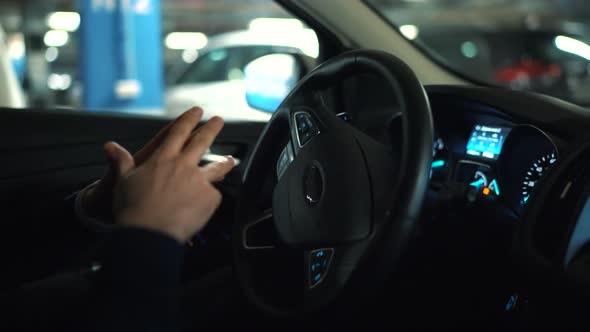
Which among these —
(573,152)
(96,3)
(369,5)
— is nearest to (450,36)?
(96,3)

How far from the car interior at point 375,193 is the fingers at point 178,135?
355 millimetres

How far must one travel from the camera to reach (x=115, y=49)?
263 inches

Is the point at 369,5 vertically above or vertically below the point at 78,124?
above

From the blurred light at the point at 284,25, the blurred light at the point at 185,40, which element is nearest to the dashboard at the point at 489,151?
the blurred light at the point at 284,25

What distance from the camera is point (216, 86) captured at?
5500 millimetres

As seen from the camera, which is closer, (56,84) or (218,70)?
(218,70)

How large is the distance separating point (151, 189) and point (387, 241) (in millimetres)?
383

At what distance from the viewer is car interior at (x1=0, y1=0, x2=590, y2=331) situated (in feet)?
4.07

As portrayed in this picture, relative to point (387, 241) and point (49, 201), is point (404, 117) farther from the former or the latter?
point (49, 201)

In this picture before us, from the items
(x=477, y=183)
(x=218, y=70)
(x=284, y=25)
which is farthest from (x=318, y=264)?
(x=218, y=70)

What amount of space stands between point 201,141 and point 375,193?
0.38m

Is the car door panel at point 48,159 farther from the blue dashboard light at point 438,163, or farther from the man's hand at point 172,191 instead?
the man's hand at point 172,191

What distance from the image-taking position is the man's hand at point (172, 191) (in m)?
1.01

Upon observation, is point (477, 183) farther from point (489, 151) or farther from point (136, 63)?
point (136, 63)
